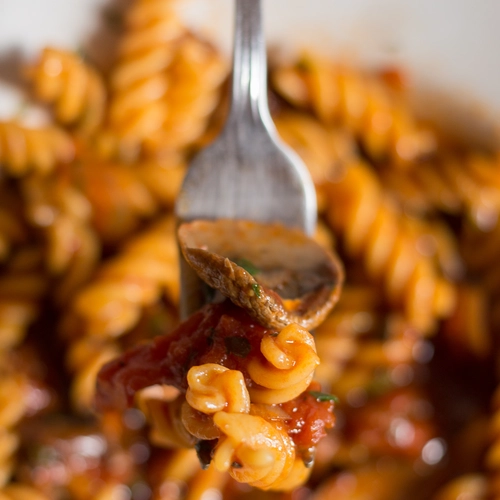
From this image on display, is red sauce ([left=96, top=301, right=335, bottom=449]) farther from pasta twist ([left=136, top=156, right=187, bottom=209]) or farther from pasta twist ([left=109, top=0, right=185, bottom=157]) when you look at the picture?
pasta twist ([left=109, top=0, right=185, bottom=157])

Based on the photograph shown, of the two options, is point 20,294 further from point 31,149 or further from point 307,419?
point 307,419

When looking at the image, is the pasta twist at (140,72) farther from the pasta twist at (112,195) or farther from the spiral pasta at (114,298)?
the spiral pasta at (114,298)

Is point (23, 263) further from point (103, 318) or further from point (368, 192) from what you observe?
point (368, 192)

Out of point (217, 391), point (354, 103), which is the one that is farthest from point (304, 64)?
point (217, 391)

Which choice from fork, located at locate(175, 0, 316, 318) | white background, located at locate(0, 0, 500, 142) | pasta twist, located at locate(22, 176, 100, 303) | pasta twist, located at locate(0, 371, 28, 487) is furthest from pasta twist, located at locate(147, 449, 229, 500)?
white background, located at locate(0, 0, 500, 142)

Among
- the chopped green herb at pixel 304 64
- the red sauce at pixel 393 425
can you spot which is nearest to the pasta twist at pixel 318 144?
the chopped green herb at pixel 304 64

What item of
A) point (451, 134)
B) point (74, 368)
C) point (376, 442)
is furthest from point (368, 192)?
point (74, 368)

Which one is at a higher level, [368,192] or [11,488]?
[368,192]
